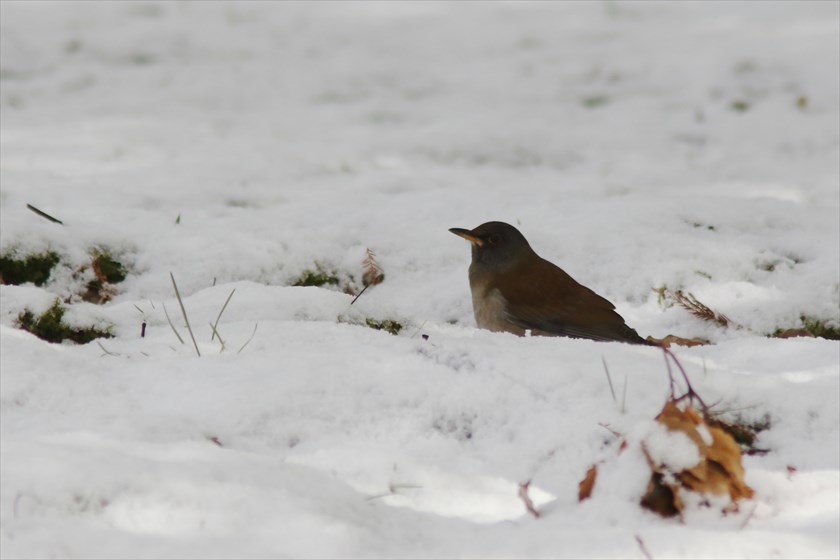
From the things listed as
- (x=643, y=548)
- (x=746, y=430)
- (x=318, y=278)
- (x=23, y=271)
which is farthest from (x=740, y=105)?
(x=643, y=548)

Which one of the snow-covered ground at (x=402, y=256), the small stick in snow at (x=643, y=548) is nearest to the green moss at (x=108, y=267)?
the snow-covered ground at (x=402, y=256)

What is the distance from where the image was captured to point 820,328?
4.76 meters

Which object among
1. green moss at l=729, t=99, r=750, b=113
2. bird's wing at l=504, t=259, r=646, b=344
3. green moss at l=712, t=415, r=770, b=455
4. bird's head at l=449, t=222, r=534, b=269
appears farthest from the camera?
green moss at l=729, t=99, r=750, b=113

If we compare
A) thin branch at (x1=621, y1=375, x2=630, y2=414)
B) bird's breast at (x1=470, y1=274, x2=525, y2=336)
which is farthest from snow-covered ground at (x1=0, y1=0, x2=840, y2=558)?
bird's breast at (x1=470, y1=274, x2=525, y2=336)

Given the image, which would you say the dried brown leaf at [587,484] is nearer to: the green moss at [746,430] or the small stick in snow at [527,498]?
the small stick in snow at [527,498]

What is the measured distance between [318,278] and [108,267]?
1.04 metres

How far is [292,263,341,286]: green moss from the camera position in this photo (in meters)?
5.13

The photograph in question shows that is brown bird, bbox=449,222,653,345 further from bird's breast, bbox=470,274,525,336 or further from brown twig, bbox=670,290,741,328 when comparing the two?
brown twig, bbox=670,290,741,328

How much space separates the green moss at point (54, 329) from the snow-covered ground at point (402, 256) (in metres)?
0.05

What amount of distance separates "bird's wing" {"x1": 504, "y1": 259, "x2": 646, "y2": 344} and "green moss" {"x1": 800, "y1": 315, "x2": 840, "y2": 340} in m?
0.88

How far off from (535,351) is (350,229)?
2.71 m

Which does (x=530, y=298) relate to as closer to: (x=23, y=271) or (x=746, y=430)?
(x=746, y=430)

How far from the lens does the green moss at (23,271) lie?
4.69 metres

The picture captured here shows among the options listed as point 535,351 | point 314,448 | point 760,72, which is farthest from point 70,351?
point 760,72
